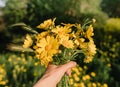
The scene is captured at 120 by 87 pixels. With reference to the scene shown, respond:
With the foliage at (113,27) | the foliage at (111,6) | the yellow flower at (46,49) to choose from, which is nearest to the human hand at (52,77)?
the yellow flower at (46,49)

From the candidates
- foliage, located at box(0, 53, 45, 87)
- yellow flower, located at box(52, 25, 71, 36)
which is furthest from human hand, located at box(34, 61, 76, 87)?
foliage, located at box(0, 53, 45, 87)

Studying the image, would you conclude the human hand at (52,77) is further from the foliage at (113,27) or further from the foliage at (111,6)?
the foliage at (111,6)

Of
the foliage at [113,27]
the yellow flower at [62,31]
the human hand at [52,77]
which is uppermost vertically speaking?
the foliage at [113,27]

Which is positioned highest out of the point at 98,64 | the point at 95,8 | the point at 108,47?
the point at 95,8

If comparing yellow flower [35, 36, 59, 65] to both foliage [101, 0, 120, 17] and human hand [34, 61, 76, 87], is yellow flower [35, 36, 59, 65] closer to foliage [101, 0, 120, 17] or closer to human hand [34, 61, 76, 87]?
human hand [34, 61, 76, 87]

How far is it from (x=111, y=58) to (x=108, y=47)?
0.80 meters

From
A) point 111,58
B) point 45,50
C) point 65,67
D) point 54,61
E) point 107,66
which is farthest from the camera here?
point 111,58

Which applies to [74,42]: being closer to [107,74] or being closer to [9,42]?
[107,74]

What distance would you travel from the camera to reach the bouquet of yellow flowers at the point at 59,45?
183cm

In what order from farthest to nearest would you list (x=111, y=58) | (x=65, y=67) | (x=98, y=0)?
(x=98, y=0)
(x=111, y=58)
(x=65, y=67)

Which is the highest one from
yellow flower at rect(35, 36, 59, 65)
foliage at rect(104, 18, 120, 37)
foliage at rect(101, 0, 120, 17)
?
foliage at rect(101, 0, 120, 17)

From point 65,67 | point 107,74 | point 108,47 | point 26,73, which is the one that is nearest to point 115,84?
point 107,74

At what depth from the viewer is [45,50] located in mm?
1834

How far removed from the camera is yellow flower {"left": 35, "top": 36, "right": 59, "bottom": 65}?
5.93 feet
